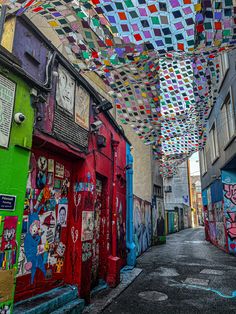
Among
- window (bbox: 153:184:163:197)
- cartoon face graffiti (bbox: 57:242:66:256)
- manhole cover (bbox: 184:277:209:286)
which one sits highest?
window (bbox: 153:184:163:197)

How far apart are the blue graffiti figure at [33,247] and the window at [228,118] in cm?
956

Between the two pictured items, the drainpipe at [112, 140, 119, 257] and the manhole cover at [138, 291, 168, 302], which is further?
the drainpipe at [112, 140, 119, 257]

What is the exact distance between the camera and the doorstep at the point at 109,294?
467cm

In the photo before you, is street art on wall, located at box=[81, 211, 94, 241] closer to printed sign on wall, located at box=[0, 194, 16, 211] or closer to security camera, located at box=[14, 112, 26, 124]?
printed sign on wall, located at box=[0, 194, 16, 211]

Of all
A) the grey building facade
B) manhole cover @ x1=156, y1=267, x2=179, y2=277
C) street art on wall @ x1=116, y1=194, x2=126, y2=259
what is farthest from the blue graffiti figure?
the grey building facade

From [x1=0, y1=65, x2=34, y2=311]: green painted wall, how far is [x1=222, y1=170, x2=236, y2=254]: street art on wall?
11329 mm

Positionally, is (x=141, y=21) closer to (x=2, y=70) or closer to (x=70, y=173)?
(x=2, y=70)

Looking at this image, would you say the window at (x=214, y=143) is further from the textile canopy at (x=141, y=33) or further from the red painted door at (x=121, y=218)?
the textile canopy at (x=141, y=33)

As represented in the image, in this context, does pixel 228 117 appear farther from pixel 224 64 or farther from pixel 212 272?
pixel 212 272

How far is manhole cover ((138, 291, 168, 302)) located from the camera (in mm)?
5309

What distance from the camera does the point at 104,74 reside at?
5316mm

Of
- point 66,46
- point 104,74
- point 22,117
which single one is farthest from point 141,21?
point 22,117

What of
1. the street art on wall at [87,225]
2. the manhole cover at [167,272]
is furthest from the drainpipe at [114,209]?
the manhole cover at [167,272]

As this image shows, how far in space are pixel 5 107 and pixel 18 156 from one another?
26.2 inches
